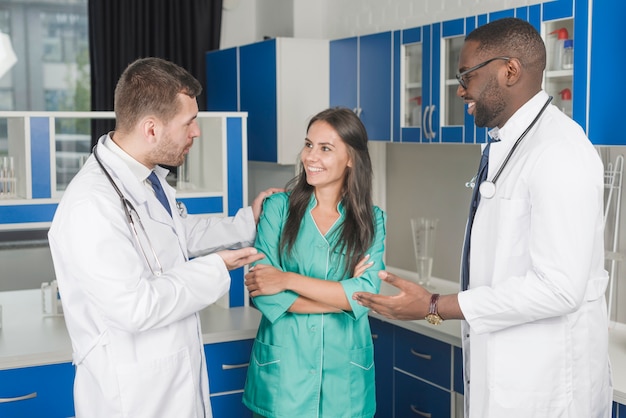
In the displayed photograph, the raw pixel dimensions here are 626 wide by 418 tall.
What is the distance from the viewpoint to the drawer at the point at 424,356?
10.1ft

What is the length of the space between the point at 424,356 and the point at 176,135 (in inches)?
60.8

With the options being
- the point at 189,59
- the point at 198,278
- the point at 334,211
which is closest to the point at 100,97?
the point at 189,59

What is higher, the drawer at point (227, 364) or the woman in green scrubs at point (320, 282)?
the woman in green scrubs at point (320, 282)

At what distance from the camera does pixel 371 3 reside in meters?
4.23

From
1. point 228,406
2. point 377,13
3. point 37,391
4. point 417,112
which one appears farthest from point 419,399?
point 377,13

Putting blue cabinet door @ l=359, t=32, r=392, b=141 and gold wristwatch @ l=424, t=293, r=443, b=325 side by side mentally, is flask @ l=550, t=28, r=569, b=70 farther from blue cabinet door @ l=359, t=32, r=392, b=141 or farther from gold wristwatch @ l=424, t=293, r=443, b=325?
gold wristwatch @ l=424, t=293, r=443, b=325

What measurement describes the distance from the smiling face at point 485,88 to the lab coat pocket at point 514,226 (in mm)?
241

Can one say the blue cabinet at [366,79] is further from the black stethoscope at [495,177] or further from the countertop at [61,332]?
the black stethoscope at [495,177]

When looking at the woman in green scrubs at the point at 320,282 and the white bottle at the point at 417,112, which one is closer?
the woman in green scrubs at the point at 320,282

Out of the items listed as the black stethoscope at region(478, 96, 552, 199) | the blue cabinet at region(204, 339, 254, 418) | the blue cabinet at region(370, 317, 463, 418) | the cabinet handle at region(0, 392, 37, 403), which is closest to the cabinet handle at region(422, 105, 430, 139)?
the blue cabinet at region(370, 317, 463, 418)

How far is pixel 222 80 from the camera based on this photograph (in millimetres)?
4648

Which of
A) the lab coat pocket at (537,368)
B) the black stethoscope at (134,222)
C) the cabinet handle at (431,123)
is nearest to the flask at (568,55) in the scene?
the cabinet handle at (431,123)

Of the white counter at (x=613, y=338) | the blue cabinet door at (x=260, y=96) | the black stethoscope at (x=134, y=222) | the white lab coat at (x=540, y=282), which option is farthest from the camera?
the blue cabinet door at (x=260, y=96)

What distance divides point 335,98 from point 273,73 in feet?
1.14
